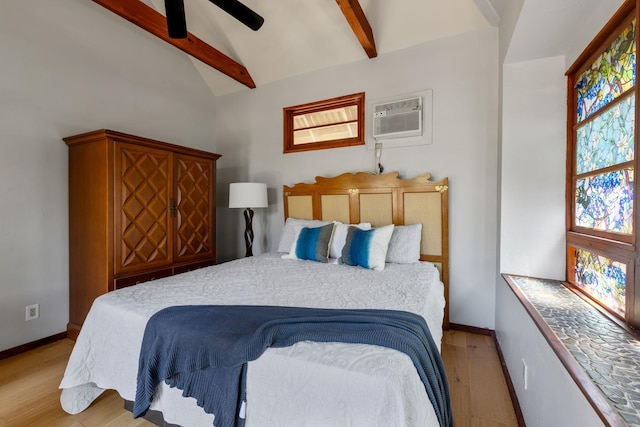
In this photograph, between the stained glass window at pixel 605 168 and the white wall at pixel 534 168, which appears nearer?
the stained glass window at pixel 605 168

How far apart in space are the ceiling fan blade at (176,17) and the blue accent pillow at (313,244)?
5.86 ft

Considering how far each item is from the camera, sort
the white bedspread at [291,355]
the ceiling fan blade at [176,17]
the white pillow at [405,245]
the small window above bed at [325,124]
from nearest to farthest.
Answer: the white bedspread at [291,355]
the ceiling fan blade at [176,17]
the white pillow at [405,245]
the small window above bed at [325,124]

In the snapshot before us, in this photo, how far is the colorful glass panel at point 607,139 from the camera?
1292 mm

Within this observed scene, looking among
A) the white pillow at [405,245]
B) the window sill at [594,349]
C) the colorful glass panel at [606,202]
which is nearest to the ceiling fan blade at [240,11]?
the white pillow at [405,245]

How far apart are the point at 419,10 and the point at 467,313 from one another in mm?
2856

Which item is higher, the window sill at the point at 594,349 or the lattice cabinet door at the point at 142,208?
the lattice cabinet door at the point at 142,208

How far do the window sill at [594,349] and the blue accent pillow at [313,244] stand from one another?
145 cm

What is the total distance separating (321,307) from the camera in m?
1.42

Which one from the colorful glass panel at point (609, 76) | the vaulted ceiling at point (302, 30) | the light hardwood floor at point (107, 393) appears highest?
the vaulted ceiling at point (302, 30)

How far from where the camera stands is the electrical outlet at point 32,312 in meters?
2.38

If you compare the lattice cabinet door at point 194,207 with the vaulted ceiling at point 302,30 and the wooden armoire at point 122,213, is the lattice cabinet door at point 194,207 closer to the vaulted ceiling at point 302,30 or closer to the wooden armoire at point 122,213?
the wooden armoire at point 122,213

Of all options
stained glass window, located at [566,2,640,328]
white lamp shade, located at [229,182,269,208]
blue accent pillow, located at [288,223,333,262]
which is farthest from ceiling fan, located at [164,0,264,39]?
stained glass window, located at [566,2,640,328]

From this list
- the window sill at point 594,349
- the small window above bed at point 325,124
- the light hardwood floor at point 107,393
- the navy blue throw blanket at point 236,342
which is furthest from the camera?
the small window above bed at point 325,124

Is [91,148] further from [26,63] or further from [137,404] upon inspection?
[137,404]
